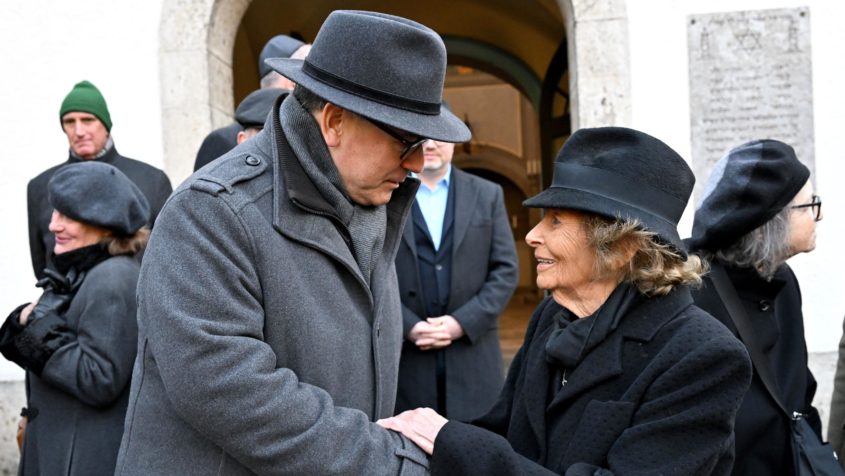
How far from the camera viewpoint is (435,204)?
4.25m

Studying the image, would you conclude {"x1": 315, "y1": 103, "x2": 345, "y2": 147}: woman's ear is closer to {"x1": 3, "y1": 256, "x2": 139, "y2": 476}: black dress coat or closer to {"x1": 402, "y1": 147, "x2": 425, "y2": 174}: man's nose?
{"x1": 402, "y1": 147, "x2": 425, "y2": 174}: man's nose

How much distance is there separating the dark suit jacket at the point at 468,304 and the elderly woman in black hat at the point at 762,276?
1300mm

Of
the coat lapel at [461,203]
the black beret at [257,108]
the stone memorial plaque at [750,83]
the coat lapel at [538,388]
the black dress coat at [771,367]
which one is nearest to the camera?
the coat lapel at [538,388]

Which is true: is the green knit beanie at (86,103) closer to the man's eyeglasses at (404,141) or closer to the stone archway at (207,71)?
the stone archway at (207,71)

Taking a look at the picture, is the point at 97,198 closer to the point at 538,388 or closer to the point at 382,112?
the point at 382,112

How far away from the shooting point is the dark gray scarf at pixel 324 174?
6.15 feet

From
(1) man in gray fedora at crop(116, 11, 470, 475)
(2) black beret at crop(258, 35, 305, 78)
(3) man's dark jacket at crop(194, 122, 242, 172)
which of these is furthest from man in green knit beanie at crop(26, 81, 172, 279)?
(1) man in gray fedora at crop(116, 11, 470, 475)

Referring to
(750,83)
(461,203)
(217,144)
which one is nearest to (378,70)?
(217,144)

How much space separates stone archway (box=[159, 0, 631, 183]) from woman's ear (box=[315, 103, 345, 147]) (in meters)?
4.08

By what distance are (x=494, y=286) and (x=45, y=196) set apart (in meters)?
2.36

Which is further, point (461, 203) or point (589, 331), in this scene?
→ point (461, 203)

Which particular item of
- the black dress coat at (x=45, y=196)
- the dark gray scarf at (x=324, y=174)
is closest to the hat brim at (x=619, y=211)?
the dark gray scarf at (x=324, y=174)

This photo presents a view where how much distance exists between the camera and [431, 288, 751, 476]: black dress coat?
179 cm

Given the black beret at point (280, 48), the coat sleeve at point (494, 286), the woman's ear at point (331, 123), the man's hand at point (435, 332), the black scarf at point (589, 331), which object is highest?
the black beret at point (280, 48)
